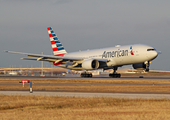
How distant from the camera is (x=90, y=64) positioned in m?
57.2

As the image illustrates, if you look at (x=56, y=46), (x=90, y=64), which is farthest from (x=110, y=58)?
(x=56, y=46)

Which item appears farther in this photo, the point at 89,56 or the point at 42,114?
the point at 89,56

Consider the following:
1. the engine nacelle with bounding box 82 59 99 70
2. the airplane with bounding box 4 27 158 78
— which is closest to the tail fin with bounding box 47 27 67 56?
the airplane with bounding box 4 27 158 78

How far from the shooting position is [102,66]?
58875mm

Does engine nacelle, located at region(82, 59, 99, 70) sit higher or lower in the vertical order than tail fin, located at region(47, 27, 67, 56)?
lower

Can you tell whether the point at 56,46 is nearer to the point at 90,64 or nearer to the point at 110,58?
the point at 90,64

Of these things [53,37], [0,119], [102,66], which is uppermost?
[53,37]

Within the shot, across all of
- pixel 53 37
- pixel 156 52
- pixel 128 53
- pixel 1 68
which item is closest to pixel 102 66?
pixel 128 53

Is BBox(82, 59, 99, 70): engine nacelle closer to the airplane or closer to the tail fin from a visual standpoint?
the airplane

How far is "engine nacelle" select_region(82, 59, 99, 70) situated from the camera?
2258 inches

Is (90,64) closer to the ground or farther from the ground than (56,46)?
closer to the ground

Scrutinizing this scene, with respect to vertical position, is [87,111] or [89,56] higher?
[89,56]

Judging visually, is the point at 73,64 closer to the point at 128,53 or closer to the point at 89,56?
the point at 89,56

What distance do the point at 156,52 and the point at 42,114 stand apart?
42.2m
